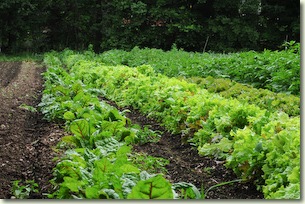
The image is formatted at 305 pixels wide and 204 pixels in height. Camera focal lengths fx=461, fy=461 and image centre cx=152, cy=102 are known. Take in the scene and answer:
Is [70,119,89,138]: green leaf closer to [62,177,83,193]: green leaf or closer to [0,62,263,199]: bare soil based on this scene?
[0,62,263,199]: bare soil

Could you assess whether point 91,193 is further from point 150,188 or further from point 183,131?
point 183,131

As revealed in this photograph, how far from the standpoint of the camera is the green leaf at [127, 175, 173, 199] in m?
2.66

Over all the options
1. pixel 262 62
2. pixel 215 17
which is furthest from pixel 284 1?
pixel 262 62

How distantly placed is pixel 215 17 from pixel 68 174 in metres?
26.3

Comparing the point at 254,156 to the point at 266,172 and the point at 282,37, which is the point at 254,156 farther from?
the point at 282,37

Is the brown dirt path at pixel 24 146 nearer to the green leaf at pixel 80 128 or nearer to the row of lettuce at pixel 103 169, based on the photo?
the row of lettuce at pixel 103 169

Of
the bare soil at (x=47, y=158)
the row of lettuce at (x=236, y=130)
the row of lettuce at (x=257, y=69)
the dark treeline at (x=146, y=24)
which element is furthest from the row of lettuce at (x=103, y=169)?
the dark treeline at (x=146, y=24)

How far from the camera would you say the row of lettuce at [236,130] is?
3.50 meters

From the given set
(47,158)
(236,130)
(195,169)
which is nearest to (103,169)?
(47,158)

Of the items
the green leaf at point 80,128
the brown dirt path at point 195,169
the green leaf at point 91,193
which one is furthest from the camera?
the green leaf at point 80,128

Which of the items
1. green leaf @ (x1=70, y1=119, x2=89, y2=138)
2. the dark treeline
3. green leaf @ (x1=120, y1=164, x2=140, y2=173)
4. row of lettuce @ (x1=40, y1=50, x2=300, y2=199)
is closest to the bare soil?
row of lettuce @ (x1=40, y1=50, x2=300, y2=199)

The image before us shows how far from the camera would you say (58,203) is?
2943mm

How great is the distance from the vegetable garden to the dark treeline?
1807 cm

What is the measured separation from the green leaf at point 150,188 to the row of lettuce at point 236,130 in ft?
3.09
